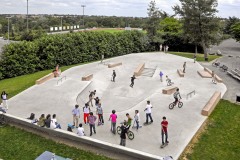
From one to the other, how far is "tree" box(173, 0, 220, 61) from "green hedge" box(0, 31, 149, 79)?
11737 millimetres

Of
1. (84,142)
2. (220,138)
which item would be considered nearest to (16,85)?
(84,142)

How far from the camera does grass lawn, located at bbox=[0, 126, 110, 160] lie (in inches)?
523

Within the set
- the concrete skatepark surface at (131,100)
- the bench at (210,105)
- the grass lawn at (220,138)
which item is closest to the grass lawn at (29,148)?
the concrete skatepark surface at (131,100)

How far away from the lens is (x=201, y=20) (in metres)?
39.3

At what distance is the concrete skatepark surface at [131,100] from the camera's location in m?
14.4

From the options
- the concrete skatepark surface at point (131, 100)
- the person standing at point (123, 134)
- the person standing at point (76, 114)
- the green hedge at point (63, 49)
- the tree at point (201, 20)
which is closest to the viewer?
the person standing at point (123, 134)

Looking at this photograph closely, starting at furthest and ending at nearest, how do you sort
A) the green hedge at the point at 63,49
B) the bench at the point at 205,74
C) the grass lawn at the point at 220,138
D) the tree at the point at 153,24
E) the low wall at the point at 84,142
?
the tree at the point at 153,24 → the green hedge at the point at 63,49 → the bench at the point at 205,74 → the grass lawn at the point at 220,138 → the low wall at the point at 84,142

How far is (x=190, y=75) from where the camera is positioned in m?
28.9

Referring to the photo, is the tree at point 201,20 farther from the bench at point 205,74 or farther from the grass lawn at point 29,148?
the grass lawn at point 29,148

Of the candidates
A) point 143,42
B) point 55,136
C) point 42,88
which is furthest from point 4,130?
point 143,42

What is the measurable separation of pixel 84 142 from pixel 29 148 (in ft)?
10.1

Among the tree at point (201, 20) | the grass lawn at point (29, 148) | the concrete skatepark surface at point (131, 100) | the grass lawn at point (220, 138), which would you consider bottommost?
the grass lawn at point (29, 148)

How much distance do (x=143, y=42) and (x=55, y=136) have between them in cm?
3842

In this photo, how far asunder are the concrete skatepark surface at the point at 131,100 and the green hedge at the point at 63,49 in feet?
17.9
